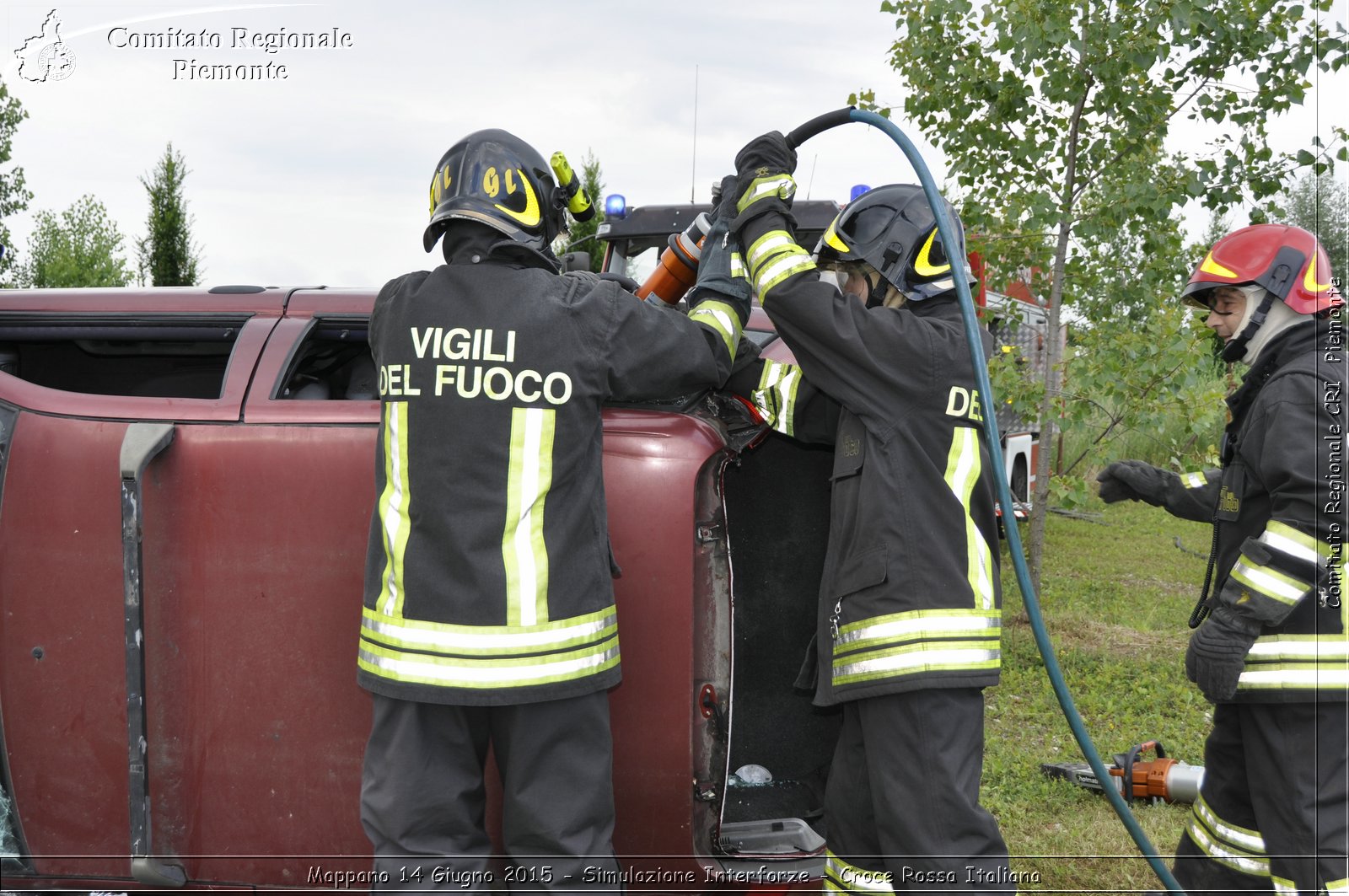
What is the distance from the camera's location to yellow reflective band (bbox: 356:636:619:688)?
7.29ft

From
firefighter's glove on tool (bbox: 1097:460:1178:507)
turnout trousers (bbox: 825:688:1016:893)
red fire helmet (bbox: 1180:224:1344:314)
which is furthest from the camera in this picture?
firefighter's glove on tool (bbox: 1097:460:1178:507)

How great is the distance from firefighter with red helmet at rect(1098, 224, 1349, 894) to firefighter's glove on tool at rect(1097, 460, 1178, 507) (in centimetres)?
37

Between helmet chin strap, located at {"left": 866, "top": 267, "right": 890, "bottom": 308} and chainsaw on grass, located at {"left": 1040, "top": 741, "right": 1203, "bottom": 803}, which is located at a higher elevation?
helmet chin strap, located at {"left": 866, "top": 267, "right": 890, "bottom": 308}

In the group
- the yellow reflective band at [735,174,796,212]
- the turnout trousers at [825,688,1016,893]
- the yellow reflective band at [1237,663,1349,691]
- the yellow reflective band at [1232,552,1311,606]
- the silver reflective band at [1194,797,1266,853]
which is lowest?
the silver reflective band at [1194,797,1266,853]

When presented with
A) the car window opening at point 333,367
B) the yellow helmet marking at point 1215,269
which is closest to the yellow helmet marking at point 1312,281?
the yellow helmet marking at point 1215,269

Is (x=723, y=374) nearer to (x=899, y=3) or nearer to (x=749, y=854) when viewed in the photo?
(x=749, y=854)

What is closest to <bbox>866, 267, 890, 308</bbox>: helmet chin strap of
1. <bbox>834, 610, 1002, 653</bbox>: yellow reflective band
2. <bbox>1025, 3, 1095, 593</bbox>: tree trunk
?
<bbox>834, 610, 1002, 653</bbox>: yellow reflective band

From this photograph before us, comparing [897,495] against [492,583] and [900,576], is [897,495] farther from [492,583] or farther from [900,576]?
[492,583]

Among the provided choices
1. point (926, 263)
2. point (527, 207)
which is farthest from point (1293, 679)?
point (527, 207)

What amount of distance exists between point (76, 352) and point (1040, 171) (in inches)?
185

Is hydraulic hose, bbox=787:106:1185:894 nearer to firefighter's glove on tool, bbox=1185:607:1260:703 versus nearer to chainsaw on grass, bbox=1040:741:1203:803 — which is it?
Answer: firefighter's glove on tool, bbox=1185:607:1260:703

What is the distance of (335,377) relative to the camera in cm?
362

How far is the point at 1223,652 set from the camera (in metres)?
2.67

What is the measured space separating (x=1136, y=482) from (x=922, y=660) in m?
1.40
